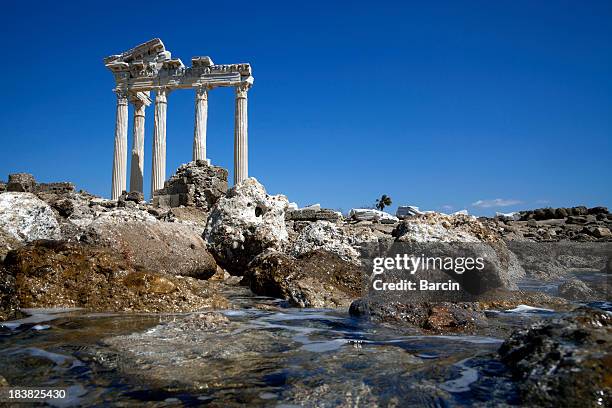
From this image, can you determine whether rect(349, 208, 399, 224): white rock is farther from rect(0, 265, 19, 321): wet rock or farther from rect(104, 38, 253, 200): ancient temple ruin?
rect(0, 265, 19, 321): wet rock

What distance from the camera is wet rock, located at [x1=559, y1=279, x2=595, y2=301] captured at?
7561 millimetres

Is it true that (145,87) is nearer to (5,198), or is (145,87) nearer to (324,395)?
(5,198)

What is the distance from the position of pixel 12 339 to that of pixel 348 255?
538cm

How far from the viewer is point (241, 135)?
94.6 feet

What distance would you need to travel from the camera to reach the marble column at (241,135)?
28594mm

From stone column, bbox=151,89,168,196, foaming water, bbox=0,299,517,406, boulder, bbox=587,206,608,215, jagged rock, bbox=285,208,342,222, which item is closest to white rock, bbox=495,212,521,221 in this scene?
boulder, bbox=587,206,608,215

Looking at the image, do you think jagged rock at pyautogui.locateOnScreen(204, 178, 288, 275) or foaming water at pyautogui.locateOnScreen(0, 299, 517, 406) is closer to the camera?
foaming water at pyautogui.locateOnScreen(0, 299, 517, 406)

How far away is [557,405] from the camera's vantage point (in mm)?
2111

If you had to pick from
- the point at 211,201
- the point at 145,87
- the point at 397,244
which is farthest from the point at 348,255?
the point at 145,87

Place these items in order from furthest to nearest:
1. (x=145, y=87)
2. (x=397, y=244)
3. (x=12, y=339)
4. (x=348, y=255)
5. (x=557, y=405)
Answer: (x=145, y=87) < (x=348, y=255) < (x=397, y=244) < (x=12, y=339) < (x=557, y=405)

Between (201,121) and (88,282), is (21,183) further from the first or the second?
(88,282)

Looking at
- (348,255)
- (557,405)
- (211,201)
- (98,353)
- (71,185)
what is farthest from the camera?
(71,185)

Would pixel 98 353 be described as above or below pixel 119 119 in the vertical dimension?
below

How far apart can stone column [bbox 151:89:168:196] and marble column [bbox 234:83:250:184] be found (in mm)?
5024
